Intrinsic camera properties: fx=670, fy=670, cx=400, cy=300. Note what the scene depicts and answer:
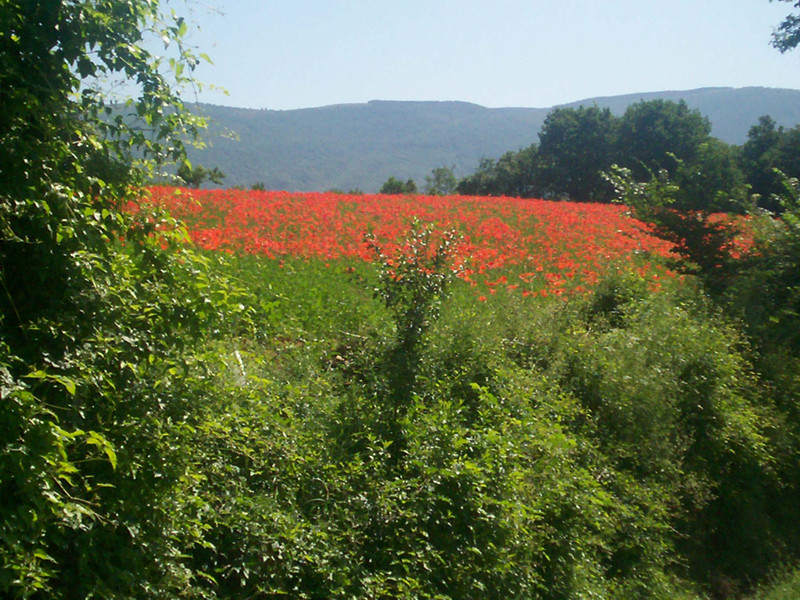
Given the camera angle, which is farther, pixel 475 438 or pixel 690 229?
pixel 690 229

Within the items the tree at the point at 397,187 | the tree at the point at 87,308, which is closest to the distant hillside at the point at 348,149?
the tree at the point at 397,187

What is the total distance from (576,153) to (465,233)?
28428mm

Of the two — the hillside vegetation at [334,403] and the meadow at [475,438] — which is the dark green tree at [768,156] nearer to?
the meadow at [475,438]

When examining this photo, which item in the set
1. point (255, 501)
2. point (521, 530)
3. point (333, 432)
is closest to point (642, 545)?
point (521, 530)

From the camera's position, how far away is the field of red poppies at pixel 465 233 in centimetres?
1121

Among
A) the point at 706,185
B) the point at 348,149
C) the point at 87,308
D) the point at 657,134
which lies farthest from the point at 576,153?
the point at 348,149

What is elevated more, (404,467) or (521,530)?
(404,467)

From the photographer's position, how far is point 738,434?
7.40 m

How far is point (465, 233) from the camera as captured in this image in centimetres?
1502

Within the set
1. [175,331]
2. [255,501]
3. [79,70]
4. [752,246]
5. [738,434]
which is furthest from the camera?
[752,246]

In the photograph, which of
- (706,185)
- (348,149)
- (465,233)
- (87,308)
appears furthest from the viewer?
(348,149)

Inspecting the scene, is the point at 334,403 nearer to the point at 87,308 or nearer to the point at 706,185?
the point at 87,308

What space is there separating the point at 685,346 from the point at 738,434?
44.6 inches

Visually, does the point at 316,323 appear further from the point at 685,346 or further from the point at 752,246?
the point at 752,246
